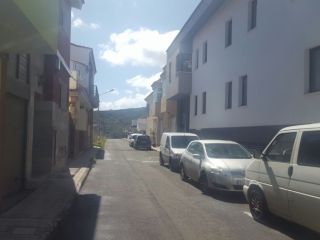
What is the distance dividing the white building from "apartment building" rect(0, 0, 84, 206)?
7.30 m

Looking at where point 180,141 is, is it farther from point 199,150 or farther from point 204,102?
point 199,150

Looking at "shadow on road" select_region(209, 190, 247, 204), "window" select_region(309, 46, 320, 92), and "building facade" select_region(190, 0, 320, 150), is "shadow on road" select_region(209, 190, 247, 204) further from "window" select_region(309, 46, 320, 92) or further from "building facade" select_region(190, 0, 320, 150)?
"window" select_region(309, 46, 320, 92)

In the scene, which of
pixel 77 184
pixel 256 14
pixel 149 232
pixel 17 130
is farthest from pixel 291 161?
pixel 256 14

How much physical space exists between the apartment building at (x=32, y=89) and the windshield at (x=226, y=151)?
522 cm

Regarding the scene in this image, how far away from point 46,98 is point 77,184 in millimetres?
3292

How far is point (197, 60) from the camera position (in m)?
31.6

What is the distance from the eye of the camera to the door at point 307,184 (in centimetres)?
772

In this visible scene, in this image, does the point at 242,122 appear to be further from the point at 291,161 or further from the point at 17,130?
the point at 291,161

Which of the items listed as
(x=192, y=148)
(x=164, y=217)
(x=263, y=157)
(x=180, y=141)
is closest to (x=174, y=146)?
(x=180, y=141)

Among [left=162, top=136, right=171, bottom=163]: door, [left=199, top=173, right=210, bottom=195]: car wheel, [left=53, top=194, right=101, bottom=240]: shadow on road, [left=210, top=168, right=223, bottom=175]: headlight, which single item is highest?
[left=162, top=136, right=171, bottom=163]: door

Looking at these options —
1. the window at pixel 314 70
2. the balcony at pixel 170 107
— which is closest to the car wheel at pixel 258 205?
the window at pixel 314 70

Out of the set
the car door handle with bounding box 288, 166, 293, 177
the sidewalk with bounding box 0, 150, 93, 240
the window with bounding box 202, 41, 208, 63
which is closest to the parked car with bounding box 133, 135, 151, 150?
the window with bounding box 202, 41, 208, 63

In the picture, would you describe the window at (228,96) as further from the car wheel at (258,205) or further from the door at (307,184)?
the door at (307,184)

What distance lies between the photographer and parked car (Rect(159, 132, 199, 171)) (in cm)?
2256
